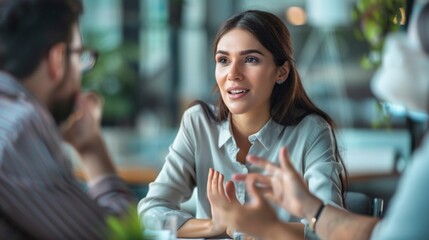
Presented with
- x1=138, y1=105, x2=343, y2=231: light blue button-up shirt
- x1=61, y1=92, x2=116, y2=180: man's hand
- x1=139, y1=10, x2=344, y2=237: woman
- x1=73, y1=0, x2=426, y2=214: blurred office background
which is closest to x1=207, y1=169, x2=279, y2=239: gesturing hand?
x1=61, y1=92, x2=116, y2=180: man's hand

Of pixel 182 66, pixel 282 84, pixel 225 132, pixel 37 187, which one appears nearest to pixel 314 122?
pixel 282 84

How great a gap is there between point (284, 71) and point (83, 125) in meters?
1.27

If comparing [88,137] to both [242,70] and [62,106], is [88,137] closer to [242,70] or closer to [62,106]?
[62,106]

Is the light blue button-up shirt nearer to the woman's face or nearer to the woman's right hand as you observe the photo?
the woman's face

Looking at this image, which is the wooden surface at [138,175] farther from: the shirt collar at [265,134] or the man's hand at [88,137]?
the man's hand at [88,137]

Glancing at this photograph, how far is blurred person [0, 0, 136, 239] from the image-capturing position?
6.28 ft

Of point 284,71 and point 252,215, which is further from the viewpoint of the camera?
point 284,71

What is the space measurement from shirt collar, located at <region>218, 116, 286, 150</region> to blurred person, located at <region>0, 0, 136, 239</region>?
1146mm

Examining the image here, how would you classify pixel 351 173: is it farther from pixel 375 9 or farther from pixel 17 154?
pixel 17 154

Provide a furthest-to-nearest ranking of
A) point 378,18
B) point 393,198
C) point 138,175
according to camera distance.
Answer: point 138,175
point 378,18
point 393,198

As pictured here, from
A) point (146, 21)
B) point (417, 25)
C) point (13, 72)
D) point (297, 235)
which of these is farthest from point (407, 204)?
point (146, 21)

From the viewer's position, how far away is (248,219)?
2051 mm

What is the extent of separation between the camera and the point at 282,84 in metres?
3.21

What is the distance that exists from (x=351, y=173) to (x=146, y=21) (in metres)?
4.20
